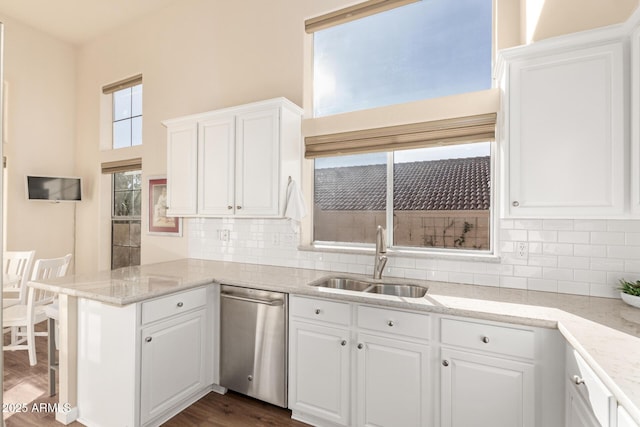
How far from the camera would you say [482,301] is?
1.93 metres

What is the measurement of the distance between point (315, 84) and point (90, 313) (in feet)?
8.42

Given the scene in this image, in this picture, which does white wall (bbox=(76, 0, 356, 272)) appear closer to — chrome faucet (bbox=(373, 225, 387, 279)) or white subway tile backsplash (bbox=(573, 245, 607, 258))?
chrome faucet (bbox=(373, 225, 387, 279))

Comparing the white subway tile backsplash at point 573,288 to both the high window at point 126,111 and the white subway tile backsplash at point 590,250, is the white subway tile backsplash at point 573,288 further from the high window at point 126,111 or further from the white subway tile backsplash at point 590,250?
the high window at point 126,111

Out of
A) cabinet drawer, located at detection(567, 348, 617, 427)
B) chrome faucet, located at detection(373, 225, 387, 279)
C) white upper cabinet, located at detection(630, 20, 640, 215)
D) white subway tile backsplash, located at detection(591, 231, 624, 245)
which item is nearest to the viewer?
cabinet drawer, located at detection(567, 348, 617, 427)

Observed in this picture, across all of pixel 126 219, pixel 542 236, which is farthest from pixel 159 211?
pixel 542 236

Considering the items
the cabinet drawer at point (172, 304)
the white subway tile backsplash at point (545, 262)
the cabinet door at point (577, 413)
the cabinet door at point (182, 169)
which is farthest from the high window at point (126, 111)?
the cabinet door at point (577, 413)

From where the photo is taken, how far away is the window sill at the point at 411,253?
7.71 ft

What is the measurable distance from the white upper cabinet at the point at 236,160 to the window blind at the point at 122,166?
112 centimetres

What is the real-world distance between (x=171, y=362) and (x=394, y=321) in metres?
1.51

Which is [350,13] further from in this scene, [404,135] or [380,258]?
[380,258]

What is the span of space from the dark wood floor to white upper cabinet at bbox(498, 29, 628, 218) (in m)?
2.07

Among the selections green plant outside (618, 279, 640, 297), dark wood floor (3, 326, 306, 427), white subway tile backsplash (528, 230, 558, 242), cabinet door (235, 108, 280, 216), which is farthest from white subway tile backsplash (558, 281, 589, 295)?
cabinet door (235, 108, 280, 216)

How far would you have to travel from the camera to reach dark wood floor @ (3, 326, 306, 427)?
2.25 meters

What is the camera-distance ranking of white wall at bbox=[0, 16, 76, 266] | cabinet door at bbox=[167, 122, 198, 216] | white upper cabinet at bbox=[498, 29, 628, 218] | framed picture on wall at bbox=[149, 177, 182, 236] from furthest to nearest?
1. white wall at bbox=[0, 16, 76, 266]
2. framed picture on wall at bbox=[149, 177, 182, 236]
3. cabinet door at bbox=[167, 122, 198, 216]
4. white upper cabinet at bbox=[498, 29, 628, 218]
